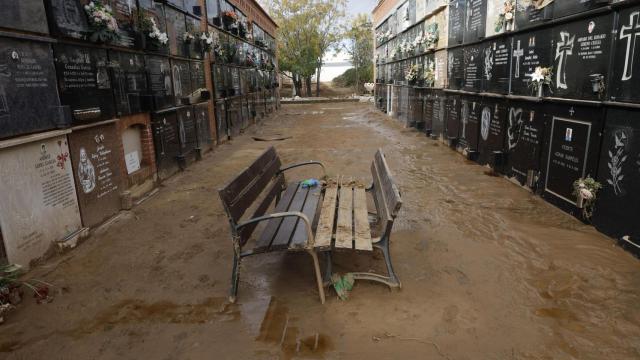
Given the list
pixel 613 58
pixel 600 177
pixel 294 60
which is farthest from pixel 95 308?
pixel 294 60

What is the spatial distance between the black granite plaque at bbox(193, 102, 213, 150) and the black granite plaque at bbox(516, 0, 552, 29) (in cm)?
634

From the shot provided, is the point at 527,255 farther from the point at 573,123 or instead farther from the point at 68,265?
the point at 68,265

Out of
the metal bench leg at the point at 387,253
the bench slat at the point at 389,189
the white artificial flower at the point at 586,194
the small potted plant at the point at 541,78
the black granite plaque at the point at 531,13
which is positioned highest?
the black granite plaque at the point at 531,13

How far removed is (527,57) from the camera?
596cm

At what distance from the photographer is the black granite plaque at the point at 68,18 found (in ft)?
14.5

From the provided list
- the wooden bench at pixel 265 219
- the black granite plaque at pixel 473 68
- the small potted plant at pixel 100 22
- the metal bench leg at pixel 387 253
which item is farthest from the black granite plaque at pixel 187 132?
the metal bench leg at pixel 387 253

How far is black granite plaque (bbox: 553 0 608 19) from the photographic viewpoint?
442 centimetres

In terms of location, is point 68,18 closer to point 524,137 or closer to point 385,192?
point 385,192

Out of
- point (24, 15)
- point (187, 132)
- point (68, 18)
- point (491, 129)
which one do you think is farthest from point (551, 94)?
point (187, 132)

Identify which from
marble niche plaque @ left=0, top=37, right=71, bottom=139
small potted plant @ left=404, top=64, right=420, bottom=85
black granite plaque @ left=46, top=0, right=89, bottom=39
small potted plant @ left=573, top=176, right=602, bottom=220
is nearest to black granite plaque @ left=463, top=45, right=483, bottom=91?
small potted plant @ left=573, top=176, right=602, bottom=220

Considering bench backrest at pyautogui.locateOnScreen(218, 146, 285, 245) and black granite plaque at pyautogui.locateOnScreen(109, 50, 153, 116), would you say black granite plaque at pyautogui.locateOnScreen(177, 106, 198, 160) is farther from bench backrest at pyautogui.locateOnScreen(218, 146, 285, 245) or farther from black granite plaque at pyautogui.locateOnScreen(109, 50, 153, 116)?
bench backrest at pyautogui.locateOnScreen(218, 146, 285, 245)

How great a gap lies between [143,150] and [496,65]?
5.90 m

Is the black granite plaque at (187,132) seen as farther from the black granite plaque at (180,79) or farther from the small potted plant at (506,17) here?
the small potted plant at (506,17)

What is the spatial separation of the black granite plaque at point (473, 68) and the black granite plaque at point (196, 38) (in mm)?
5680
